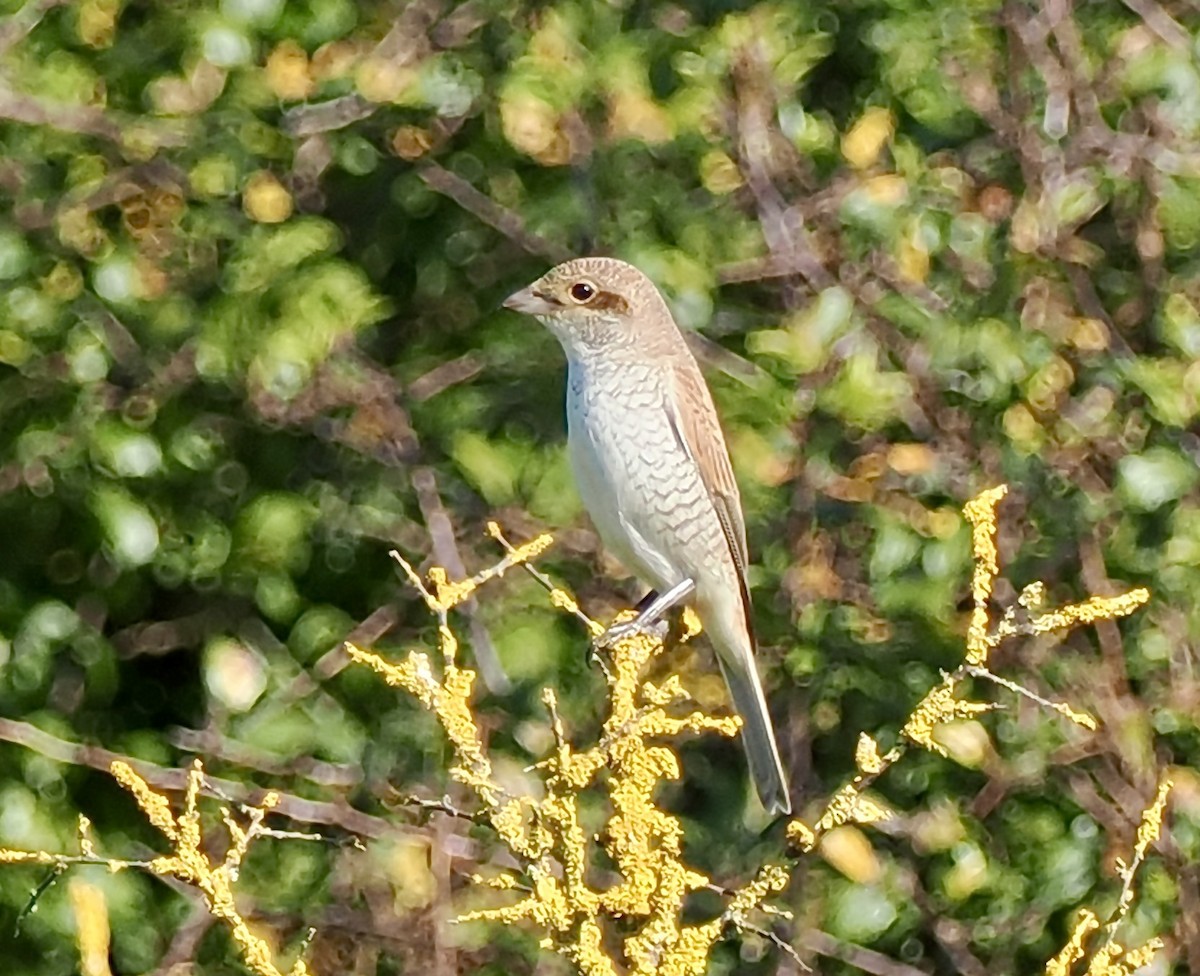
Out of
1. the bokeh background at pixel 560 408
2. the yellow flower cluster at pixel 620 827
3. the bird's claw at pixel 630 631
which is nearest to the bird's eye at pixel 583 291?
the bokeh background at pixel 560 408

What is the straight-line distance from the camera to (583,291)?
147 inches

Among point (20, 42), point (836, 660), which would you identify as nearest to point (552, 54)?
point (20, 42)

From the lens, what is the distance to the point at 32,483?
407cm

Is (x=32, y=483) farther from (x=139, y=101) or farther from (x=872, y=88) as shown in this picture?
(x=872, y=88)

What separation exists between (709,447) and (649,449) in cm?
13

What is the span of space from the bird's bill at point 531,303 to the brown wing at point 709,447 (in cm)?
23

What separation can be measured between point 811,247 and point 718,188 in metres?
0.21

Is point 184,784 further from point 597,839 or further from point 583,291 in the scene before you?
point 597,839

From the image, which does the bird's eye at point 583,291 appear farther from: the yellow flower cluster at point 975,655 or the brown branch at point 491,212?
the yellow flower cluster at point 975,655

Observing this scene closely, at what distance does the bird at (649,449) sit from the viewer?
12.0 feet

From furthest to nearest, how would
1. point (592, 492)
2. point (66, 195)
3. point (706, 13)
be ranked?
1. point (706, 13)
2. point (66, 195)
3. point (592, 492)

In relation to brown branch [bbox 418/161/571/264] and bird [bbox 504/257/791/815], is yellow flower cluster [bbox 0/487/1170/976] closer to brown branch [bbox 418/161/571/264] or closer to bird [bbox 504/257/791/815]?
bird [bbox 504/257/791/815]

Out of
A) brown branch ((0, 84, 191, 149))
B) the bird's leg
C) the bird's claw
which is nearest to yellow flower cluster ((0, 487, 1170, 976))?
the bird's claw

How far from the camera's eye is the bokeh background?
3.92 metres
